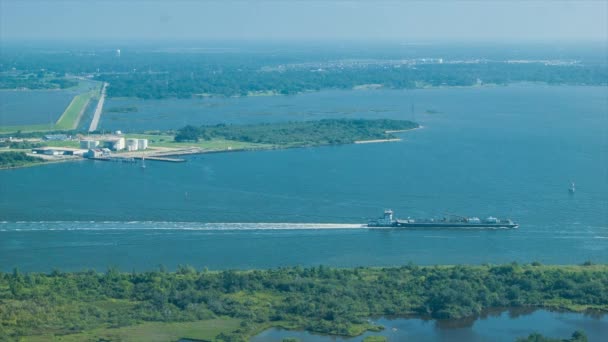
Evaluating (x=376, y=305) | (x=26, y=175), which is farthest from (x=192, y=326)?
(x=26, y=175)

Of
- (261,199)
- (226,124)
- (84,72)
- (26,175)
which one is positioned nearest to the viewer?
(261,199)

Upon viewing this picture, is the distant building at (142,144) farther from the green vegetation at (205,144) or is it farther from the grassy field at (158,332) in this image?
the grassy field at (158,332)

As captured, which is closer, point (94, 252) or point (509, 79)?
point (94, 252)

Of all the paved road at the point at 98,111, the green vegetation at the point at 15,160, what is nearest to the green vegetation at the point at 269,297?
the green vegetation at the point at 15,160

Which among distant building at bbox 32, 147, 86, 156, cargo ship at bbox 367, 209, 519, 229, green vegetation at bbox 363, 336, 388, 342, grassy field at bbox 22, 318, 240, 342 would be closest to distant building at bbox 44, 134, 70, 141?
distant building at bbox 32, 147, 86, 156

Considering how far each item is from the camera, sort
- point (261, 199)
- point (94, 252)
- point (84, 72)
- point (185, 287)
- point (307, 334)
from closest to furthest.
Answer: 1. point (307, 334)
2. point (185, 287)
3. point (94, 252)
4. point (261, 199)
5. point (84, 72)

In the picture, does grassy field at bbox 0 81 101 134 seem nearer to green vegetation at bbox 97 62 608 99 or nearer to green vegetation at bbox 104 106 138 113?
green vegetation at bbox 104 106 138 113

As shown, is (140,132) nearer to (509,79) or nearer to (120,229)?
(120,229)
